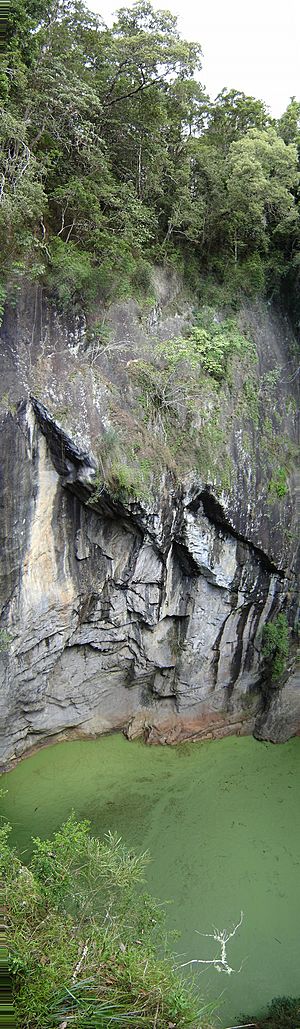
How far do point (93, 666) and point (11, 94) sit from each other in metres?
8.15

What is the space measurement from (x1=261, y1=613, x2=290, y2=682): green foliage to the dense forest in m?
5.62

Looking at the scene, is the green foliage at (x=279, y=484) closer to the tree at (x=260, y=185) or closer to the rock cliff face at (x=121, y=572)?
the rock cliff face at (x=121, y=572)

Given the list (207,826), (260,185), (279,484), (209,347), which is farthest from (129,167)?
(207,826)

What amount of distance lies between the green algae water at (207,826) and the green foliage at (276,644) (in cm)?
150

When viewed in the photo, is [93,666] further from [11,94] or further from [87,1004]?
[11,94]

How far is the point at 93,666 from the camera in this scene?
998cm

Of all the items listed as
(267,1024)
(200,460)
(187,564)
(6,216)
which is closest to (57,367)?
(6,216)

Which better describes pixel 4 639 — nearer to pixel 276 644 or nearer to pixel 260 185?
pixel 276 644

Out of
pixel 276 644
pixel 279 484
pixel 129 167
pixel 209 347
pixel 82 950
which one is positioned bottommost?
pixel 82 950

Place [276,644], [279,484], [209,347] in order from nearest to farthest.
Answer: [209,347] → [279,484] → [276,644]

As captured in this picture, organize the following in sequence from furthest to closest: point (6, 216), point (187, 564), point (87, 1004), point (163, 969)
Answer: point (187, 564), point (6, 216), point (163, 969), point (87, 1004)

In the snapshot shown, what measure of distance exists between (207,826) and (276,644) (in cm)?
320

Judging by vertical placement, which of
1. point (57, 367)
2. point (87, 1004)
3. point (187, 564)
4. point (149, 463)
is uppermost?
point (57, 367)

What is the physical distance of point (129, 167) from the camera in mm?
9117
